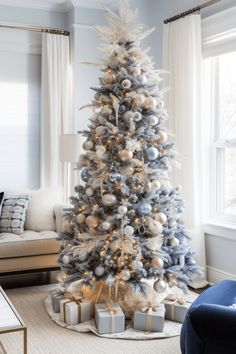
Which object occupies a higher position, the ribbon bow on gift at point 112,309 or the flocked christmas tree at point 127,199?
the flocked christmas tree at point 127,199

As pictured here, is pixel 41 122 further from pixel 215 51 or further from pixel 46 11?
pixel 215 51

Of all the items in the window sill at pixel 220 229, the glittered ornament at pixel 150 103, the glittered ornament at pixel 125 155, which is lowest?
the window sill at pixel 220 229

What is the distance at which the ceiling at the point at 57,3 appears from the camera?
215 inches

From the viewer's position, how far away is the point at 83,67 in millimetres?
5652

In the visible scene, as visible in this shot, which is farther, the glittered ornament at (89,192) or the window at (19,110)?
the window at (19,110)

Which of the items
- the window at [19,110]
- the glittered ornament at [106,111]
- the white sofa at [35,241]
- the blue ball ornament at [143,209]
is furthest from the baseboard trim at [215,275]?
the window at [19,110]

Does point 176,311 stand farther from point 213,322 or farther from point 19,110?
point 19,110

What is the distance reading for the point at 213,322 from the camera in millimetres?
2035

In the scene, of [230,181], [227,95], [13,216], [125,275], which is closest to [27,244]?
[13,216]

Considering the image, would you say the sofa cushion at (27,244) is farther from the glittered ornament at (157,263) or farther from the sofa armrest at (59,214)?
the glittered ornament at (157,263)

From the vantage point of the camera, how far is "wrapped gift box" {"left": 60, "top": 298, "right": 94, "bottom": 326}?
3.53m

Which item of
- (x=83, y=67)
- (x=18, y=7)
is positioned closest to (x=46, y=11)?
(x=18, y=7)

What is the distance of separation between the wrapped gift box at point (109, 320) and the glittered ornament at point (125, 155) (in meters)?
1.09

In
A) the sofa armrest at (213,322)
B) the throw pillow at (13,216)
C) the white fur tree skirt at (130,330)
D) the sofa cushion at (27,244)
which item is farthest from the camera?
the throw pillow at (13,216)
